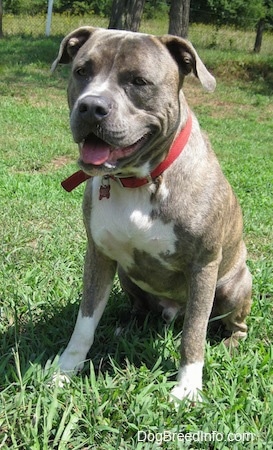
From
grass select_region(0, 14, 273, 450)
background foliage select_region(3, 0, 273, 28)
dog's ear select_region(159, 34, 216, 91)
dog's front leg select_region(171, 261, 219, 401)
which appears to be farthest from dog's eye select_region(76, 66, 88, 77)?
background foliage select_region(3, 0, 273, 28)

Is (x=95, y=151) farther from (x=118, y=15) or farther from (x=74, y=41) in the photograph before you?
(x=118, y=15)

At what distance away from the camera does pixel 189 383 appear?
2359 millimetres

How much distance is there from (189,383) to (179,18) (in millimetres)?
11886

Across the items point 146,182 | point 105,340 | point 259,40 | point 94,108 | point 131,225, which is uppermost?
point 94,108

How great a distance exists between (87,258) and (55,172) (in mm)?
3195

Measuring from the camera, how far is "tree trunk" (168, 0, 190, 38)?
12.8 m

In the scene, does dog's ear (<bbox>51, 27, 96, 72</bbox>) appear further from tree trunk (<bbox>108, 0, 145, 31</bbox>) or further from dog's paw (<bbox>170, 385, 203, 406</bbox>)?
tree trunk (<bbox>108, 0, 145, 31</bbox>)

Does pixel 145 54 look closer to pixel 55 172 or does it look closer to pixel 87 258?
pixel 87 258

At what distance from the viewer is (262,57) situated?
48.3 feet

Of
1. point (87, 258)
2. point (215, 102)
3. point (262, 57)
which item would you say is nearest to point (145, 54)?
point (87, 258)

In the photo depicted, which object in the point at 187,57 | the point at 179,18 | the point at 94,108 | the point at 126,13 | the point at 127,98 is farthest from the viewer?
the point at 179,18

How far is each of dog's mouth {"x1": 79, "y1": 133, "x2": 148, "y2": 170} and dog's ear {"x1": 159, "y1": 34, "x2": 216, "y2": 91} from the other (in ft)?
1.17

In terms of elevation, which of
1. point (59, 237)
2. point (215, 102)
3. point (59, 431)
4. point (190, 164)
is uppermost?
point (190, 164)

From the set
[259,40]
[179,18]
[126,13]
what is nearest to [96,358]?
[126,13]
